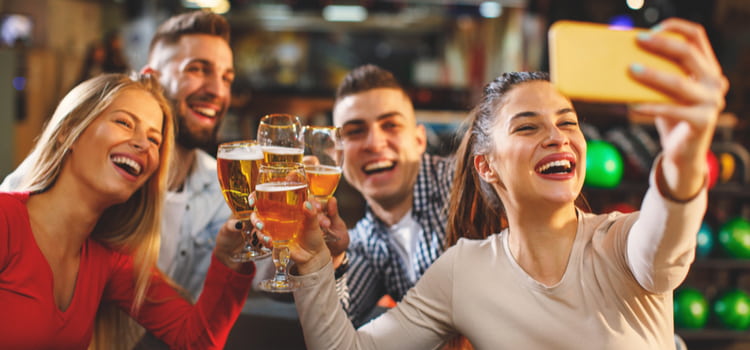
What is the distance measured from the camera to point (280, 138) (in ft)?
4.47

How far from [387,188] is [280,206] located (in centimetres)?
92

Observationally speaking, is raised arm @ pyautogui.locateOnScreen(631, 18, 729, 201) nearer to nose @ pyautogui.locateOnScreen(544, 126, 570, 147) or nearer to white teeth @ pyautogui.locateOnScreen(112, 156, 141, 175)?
nose @ pyautogui.locateOnScreen(544, 126, 570, 147)

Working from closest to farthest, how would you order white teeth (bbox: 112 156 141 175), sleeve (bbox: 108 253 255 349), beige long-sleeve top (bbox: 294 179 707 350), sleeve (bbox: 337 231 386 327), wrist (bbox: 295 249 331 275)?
beige long-sleeve top (bbox: 294 179 707 350) → wrist (bbox: 295 249 331 275) → white teeth (bbox: 112 156 141 175) → sleeve (bbox: 108 253 255 349) → sleeve (bbox: 337 231 386 327)

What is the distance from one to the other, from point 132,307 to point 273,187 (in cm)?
67

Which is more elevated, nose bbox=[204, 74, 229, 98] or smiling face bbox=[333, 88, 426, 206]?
nose bbox=[204, 74, 229, 98]

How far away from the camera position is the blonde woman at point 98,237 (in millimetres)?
1325

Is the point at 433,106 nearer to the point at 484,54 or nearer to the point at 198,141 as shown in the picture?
the point at 484,54

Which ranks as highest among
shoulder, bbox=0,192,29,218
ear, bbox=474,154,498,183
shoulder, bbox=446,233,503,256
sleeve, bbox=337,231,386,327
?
ear, bbox=474,154,498,183

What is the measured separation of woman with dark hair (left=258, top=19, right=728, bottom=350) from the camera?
1.14 m

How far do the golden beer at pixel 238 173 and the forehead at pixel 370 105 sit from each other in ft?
2.58

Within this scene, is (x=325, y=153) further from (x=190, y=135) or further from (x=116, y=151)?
(x=190, y=135)

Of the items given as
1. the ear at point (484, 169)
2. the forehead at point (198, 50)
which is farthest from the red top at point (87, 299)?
the forehead at point (198, 50)

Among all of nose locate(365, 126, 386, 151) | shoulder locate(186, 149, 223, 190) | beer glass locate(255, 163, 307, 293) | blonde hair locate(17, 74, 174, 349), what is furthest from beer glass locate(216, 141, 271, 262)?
shoulder locate(186, 149, 223, 190)

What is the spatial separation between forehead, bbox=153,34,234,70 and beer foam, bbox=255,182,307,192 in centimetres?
121
